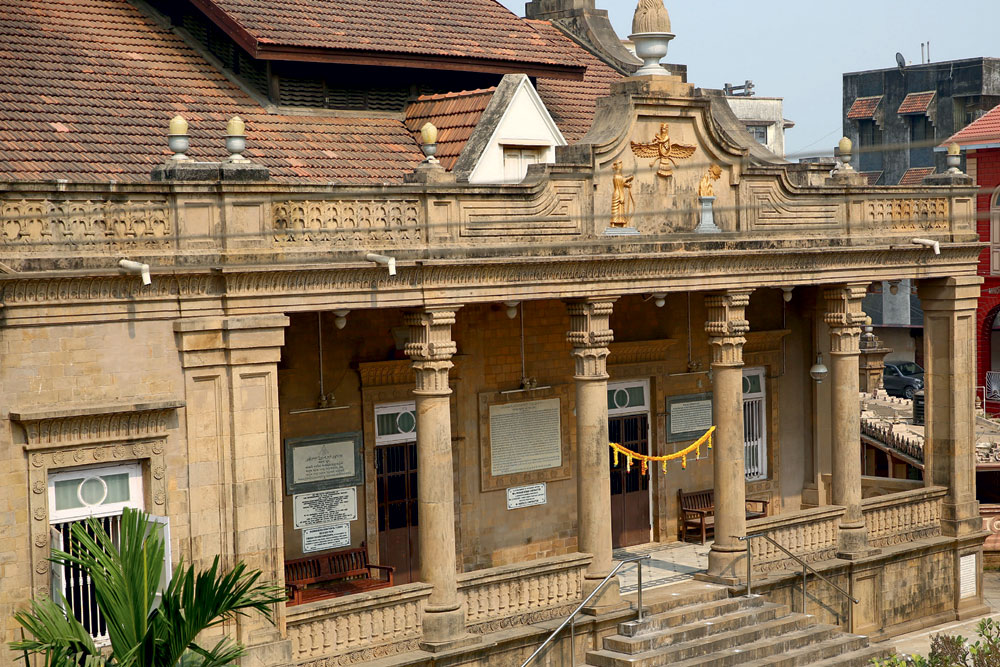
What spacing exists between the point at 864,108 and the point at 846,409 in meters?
31.6

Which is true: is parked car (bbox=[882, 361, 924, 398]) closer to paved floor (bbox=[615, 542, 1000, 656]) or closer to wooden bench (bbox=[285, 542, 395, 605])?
paved floor (bbox=[615, 542, 1000, 656])

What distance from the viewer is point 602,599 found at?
1714 centimetres

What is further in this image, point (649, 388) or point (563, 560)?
point (649, 388)

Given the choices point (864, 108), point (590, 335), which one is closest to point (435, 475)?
point (590, 335)

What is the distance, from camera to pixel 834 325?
66.1ft

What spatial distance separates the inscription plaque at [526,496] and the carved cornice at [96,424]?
730 cm

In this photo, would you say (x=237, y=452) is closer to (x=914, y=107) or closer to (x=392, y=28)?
(x=392, y=28)

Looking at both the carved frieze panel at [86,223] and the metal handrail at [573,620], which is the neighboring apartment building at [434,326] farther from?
the metal handrail at [573,620]

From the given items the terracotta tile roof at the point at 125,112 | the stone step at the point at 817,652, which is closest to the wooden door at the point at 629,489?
the stone step at the point at 817,652

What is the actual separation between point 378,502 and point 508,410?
2440 millimetres

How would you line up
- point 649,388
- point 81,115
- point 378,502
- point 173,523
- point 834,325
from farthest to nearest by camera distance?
point 649,388
point 834,325
point 378,502
point 81,115
point 173,523

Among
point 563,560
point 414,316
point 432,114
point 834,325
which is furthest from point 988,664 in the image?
point 432,114

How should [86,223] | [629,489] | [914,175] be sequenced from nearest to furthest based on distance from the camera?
[86,223]
[629,489]
[914,175]

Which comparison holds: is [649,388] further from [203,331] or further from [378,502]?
[203,331]
